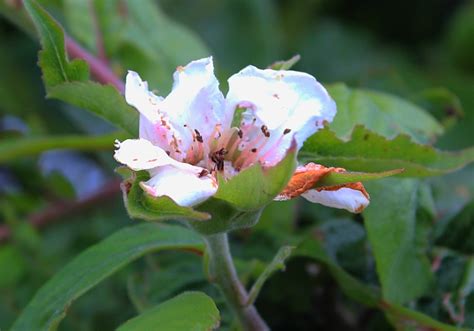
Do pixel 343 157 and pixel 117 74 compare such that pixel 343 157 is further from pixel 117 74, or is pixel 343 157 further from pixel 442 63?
pixel 442 63

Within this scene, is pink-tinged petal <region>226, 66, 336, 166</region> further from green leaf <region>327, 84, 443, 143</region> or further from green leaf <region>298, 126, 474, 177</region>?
green leaf <region>327, 84, 443, 143</region>

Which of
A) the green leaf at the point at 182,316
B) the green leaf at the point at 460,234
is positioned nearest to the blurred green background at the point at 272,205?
the green leaf at the point at 460,234

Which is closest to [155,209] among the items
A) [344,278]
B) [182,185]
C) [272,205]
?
[182,185]

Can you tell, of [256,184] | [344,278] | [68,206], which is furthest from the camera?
[68,206]

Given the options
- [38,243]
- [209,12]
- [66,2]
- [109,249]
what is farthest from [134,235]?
[209,12]

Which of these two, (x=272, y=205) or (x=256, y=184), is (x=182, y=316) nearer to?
(x=256, y=184)

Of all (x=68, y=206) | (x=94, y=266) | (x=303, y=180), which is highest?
(x=303, y=180)

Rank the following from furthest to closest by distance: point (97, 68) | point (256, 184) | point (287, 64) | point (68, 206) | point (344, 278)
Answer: point (68, 206) → point (97, 68) → point (344, 278) → point (287, 64) → point (256, 184)
